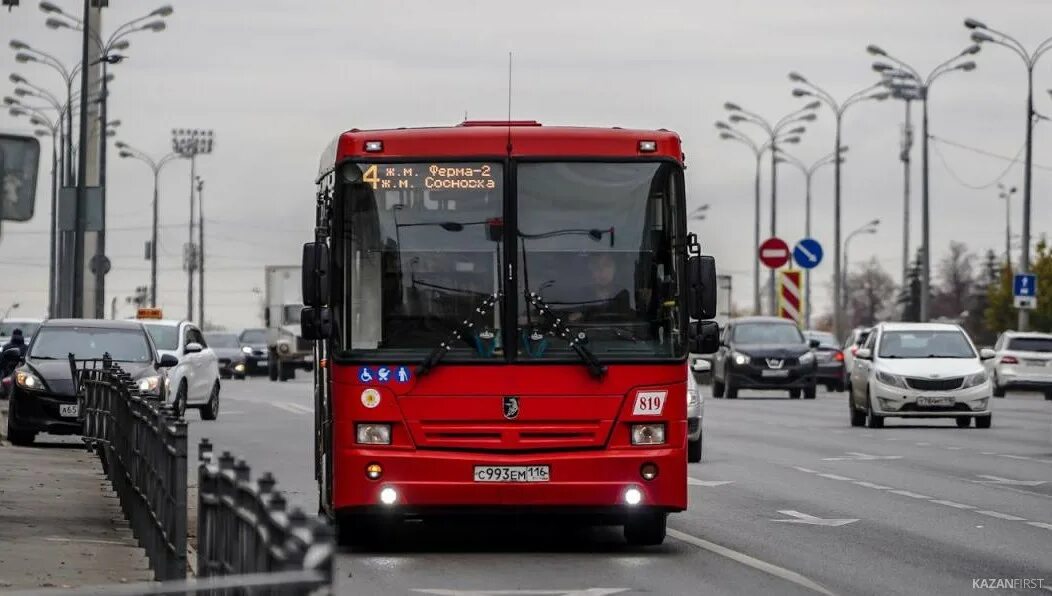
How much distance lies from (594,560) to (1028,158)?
1860 inches

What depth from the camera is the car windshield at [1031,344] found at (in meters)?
56.4

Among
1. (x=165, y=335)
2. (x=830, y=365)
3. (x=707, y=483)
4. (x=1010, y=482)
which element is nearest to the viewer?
→ (x=707, y=483)

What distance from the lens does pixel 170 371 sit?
33.9 metres

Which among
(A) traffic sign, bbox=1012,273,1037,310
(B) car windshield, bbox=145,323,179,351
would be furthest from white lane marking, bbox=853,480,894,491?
(A) traffic sign, bbox=1012,273,1037,310

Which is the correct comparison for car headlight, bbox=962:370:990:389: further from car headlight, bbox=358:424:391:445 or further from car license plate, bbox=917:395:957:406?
car headlight, bbox=358:424:391:445

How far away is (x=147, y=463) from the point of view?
14.0 metres

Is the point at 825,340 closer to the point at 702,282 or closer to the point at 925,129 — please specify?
the point at 925,129

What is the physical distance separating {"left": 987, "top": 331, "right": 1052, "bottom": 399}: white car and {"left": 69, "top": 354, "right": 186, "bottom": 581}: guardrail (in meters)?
37.8

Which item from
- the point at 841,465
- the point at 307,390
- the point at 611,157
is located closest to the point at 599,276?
the point at 611,157

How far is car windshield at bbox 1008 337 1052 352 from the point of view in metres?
56.4

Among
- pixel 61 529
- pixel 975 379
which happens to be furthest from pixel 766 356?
pixel 61 529

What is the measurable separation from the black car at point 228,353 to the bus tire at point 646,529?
56.3 meters

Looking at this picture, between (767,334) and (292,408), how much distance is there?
1175cm

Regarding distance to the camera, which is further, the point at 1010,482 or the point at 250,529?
the point at 1010,482
